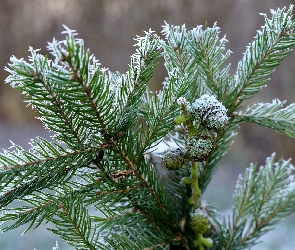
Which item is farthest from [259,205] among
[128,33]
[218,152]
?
[128,33]

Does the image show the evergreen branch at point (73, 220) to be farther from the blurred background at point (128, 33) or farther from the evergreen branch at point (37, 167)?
the blurred background at point (128, 33)

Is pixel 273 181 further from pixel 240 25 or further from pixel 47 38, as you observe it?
pixel 47 38

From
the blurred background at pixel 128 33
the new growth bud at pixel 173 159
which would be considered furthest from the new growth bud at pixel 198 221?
the blurred background at pixel 128 33

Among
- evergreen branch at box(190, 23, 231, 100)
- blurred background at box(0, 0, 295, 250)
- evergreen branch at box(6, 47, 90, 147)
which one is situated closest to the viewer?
evergreen branch at box(6, 47, 90, 147)

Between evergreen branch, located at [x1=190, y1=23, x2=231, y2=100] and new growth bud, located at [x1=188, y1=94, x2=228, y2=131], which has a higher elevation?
evergreen branch, located at [x1=190, y1=23, x2=231, y2=100]

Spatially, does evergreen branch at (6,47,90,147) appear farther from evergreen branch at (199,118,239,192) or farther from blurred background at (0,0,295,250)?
blurred background at (0,0,295,250)

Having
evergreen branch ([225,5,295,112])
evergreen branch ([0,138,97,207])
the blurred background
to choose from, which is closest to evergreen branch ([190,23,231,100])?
evergreen branch ([225,5,295,112])

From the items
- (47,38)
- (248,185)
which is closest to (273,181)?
(248,185)
